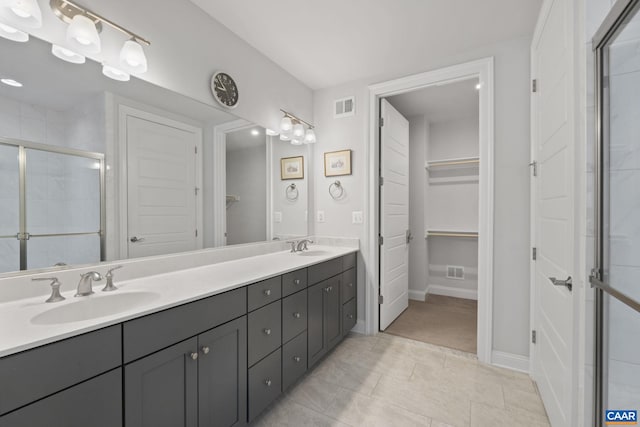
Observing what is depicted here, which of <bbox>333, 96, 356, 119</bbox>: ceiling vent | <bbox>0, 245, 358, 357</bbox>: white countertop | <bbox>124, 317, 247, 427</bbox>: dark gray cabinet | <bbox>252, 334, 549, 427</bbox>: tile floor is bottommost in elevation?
<bbox>252, 334, 549, 427</bbox>: tile floor

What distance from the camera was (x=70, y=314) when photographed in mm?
1082

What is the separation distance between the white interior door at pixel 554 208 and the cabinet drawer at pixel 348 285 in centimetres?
138

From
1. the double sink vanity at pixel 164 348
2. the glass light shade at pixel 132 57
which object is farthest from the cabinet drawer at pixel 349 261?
the glass light shade at pixel 132 57

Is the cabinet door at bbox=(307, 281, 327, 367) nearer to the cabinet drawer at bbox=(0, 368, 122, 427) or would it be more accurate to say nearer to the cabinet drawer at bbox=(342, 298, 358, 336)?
the cabinet drawer at bbox=(342, 298, 358, 336)

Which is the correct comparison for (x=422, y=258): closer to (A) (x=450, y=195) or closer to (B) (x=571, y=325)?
(A) (x=450, y=195)

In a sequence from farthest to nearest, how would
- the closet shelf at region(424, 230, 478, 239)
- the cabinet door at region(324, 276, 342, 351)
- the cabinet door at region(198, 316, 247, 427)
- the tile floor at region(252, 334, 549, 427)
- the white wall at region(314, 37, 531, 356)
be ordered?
the closet shelf at region(424, 230, 478, 239) → the cabinet door at region(324, 276, 342, 351) → the white wall at region(314, 37, 531, 356) → the tile floor at region(252, 334, 549, 427) → the cabinet door at region(198, 316, 247, 427)

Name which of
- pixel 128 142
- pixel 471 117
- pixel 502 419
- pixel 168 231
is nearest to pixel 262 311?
pixel 168 231

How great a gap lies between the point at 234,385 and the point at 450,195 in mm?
3628

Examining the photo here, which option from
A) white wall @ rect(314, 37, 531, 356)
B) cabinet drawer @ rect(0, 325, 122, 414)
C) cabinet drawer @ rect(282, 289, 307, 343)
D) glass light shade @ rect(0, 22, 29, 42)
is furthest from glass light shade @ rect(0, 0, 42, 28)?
white wall @ rect(314, 37, 531, 356)

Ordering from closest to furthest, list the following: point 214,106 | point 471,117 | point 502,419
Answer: point 502,419, point 214,106, point 471,117

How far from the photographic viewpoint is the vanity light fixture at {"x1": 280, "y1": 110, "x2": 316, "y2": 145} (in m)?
2.51

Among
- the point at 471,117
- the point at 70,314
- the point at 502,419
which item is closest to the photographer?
the point at 70,314

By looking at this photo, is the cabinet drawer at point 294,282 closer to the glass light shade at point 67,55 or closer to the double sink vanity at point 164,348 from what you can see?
the double sink vanity at point 164,348

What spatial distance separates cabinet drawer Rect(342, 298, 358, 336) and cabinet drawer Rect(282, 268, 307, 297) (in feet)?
2.43
